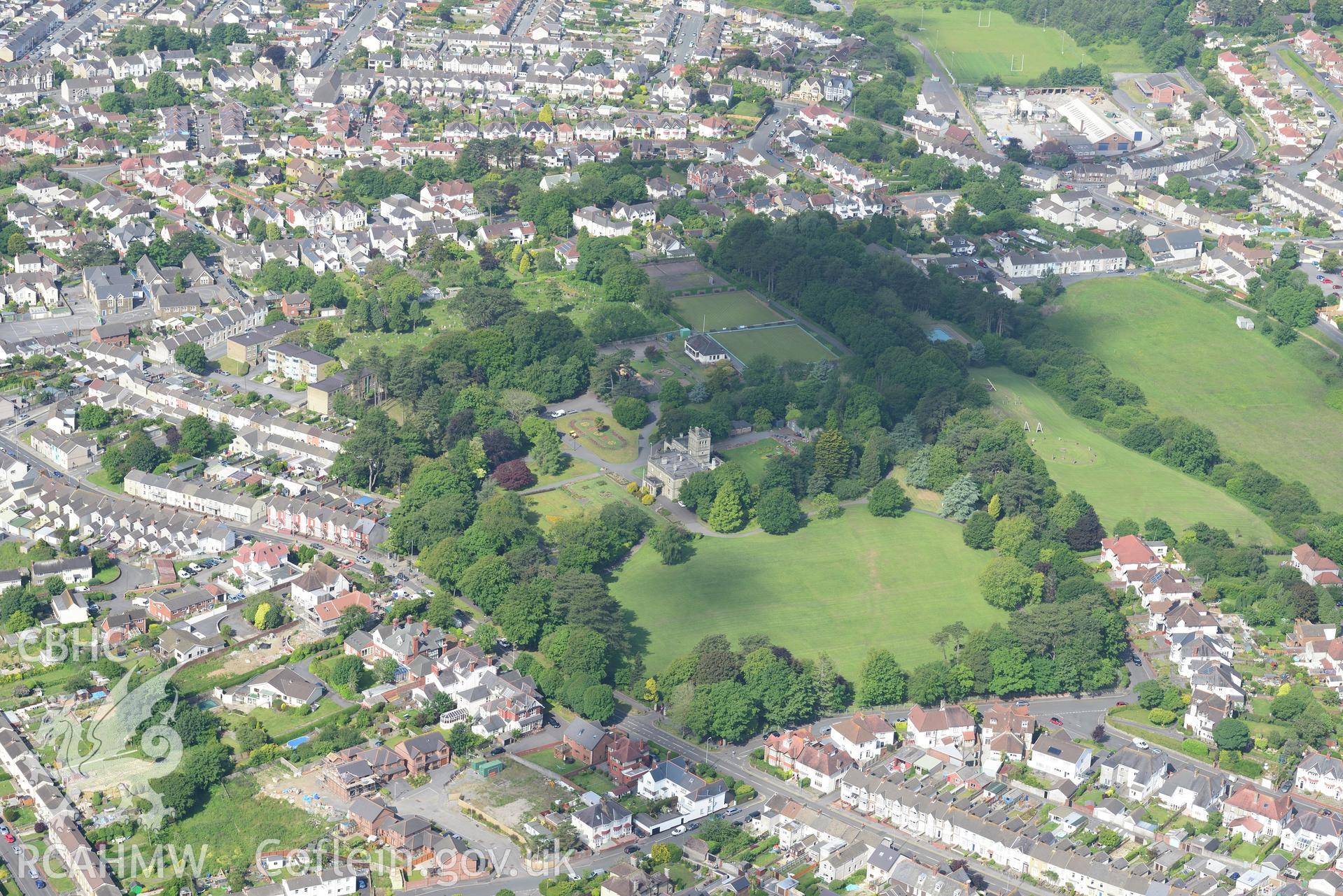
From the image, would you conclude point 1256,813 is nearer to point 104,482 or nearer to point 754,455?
point 754,455

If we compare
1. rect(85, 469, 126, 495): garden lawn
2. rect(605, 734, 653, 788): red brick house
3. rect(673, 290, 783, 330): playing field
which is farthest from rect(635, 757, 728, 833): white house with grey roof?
rect(673, 290, 783, 330): playing field

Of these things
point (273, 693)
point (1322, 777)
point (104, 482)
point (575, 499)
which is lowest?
point (104, 482)

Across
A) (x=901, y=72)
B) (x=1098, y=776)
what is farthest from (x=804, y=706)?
(x=901, y=72)

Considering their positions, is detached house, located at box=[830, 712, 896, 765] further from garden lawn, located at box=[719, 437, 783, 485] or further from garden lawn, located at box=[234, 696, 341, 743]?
garden lawn, located at box=[719, 437, 783, 485]

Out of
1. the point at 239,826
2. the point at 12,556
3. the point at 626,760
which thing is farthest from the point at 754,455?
the point at 239,826

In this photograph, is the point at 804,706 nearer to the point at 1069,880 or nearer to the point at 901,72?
the point at 1069,880

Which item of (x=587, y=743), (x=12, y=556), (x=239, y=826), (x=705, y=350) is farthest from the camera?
(x=705, y=350)
